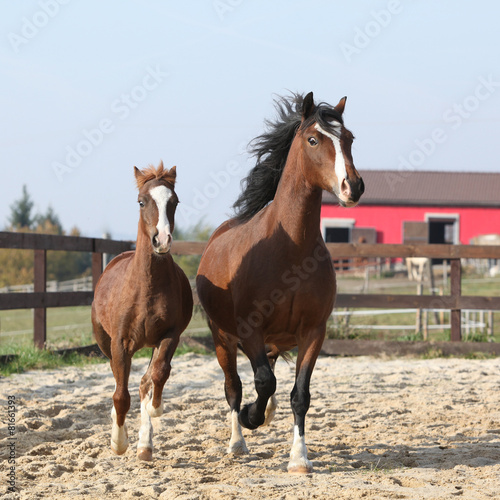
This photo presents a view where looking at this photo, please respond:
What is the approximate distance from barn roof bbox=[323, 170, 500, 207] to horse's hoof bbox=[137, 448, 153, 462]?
29062mm

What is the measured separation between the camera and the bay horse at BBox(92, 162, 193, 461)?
A: 4.44 metres

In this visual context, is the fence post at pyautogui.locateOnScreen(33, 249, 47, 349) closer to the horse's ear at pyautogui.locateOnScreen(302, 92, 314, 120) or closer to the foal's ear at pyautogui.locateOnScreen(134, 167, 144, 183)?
the foal's ear at pyautogui.locateOnScreen(134, 167, 144, 183)

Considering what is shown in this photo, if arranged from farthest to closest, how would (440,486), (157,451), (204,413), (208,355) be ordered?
(208,355)
(204,413)
(157,451)
(440,486)

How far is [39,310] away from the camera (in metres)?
8.46

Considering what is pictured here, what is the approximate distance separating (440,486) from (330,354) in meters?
5.78

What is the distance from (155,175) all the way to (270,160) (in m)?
1.02

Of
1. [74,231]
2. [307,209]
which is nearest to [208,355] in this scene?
[307,209]

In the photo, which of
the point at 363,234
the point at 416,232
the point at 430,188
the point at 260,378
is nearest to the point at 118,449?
the point at 260,378

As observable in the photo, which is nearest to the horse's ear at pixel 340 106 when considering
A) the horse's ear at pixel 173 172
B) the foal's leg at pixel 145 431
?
the horse's ear at pixel 173 172

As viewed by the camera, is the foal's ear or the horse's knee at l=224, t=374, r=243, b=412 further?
the horse's knee at l=224, t=374, r=243, b=412

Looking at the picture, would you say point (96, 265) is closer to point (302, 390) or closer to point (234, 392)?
point (234, 392)

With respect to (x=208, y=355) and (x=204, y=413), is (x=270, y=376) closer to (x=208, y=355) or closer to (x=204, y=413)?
(x=204, y=413)

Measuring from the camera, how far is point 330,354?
9.51 metres

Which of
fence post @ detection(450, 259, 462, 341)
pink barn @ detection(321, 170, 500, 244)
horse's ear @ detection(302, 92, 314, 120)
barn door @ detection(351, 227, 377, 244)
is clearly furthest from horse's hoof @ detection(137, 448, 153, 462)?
barn door @ detection(351, 227, 377, 244)
